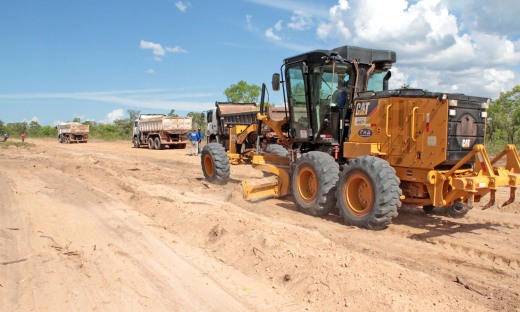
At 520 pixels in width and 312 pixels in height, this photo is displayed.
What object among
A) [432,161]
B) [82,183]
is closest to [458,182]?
[432,161]

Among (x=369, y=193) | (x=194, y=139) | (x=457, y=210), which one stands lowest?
(x=457, y=210)

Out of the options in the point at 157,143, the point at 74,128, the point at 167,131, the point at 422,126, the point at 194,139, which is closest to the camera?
the point at 422,126

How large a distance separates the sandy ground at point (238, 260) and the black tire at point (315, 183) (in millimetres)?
266

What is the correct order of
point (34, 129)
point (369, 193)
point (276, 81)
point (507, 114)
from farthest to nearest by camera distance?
point (34, 129) → point (507, 114) → point (276, 81) → point (369, 193)

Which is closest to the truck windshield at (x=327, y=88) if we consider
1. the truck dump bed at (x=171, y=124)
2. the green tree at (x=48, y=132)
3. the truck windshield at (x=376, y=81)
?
the truck windshield at (x=376, y=81)

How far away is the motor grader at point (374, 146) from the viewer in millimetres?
6066

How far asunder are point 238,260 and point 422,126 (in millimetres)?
3419

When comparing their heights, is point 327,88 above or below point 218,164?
above

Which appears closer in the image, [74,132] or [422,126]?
[422,126]

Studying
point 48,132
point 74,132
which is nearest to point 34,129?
point 48,132

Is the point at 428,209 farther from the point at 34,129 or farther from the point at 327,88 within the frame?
the point at 34,129

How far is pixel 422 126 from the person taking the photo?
629 cm

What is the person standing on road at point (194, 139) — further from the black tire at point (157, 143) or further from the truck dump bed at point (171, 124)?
the black tire at point (157, 143)

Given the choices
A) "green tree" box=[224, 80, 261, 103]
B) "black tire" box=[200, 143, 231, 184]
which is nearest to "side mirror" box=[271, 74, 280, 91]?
"black tire" box=[200, 143, 231, 184]
